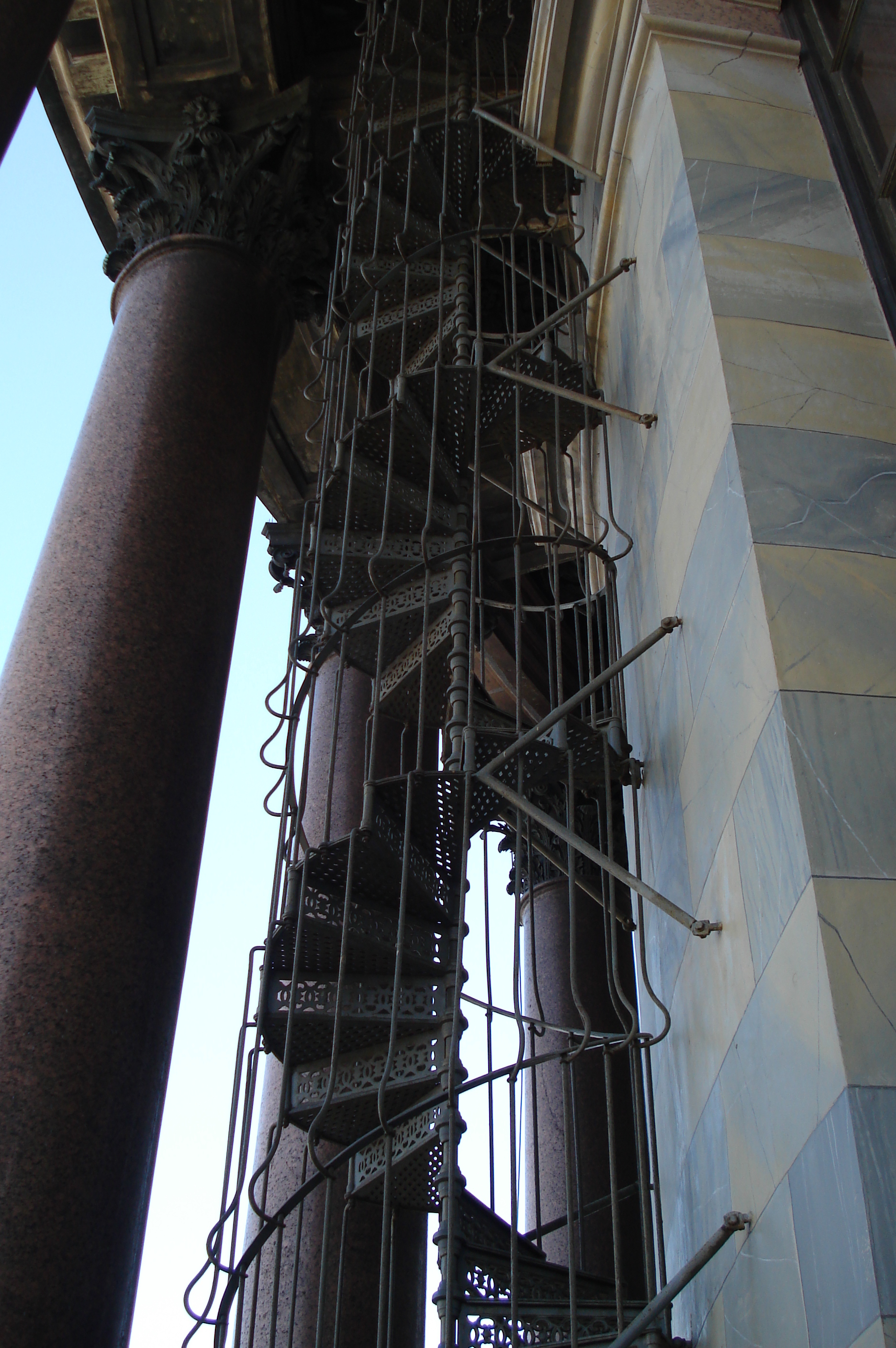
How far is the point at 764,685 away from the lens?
398 cm

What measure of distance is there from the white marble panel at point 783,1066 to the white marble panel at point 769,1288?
0.23ft

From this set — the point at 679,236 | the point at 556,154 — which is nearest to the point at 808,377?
the point at 679,236

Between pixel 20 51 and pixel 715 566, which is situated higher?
pixel 20 51

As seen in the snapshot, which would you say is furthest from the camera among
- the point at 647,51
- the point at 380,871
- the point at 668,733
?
the point at 647,51

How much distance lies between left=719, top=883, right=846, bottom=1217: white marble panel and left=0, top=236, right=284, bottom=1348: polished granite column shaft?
7.84 ft

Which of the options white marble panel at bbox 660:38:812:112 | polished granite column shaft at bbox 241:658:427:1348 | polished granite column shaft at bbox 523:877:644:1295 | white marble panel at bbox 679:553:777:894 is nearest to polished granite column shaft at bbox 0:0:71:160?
white marble panel at bbox 660:38:812:112

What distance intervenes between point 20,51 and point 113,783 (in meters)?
3.34

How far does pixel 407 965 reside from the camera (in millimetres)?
6344

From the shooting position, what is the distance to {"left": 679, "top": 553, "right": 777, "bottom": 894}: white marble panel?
404 centimetres

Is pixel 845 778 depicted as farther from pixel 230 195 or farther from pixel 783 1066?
pixel 230 195

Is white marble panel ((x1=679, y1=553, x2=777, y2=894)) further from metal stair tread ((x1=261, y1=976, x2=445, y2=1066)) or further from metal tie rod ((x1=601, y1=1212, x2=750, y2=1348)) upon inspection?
metal stair tread ((x1=261, y1=976, x2=445, y2=1066))

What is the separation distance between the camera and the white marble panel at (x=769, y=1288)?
127 inches

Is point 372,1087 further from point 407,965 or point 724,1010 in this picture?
point 724,1010

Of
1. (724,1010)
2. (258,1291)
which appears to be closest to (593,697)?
(724,1010)
